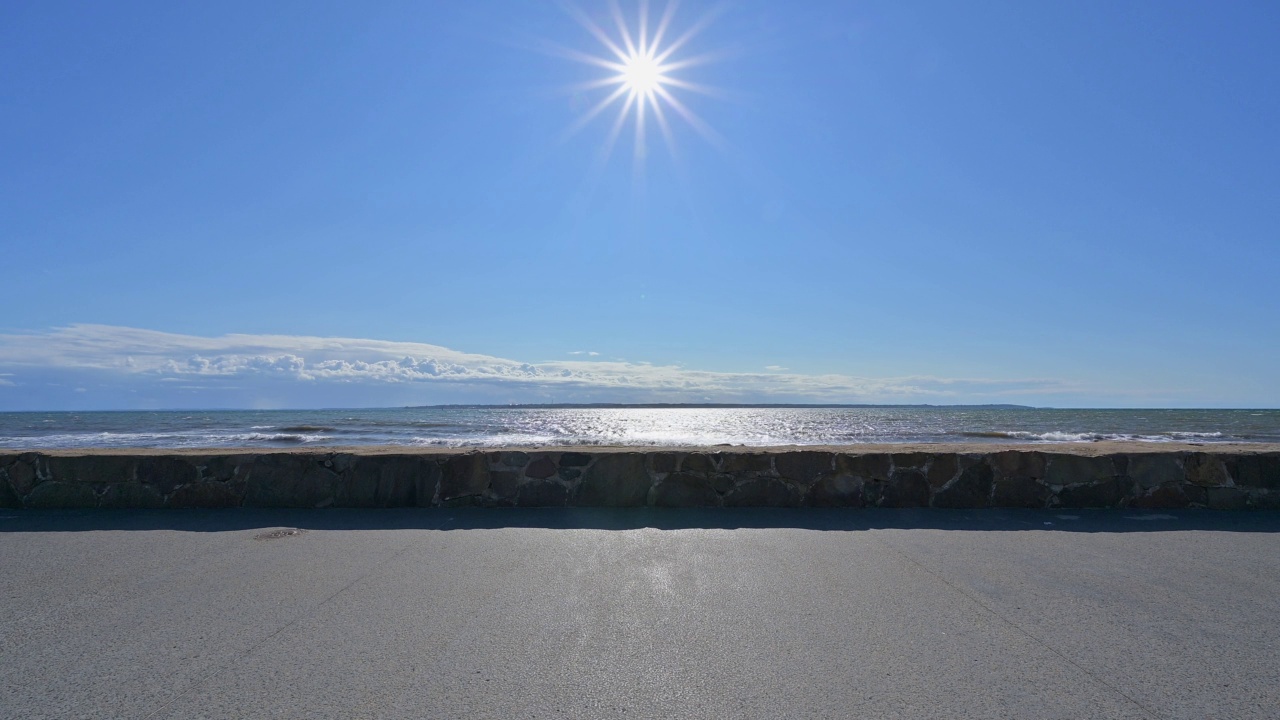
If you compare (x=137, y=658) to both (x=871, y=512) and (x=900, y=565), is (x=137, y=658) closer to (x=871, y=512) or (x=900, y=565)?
(x=900, y=565)

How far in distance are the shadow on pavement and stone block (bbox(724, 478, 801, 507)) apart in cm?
14

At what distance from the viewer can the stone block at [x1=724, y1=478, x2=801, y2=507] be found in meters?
6.81

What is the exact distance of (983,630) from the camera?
348 centimetres

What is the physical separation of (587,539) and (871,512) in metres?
2.72

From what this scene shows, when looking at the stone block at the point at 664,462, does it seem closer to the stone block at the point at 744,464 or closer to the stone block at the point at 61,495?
the stone block at the point at 744,464

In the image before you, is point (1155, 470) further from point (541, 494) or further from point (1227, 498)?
point (541, 494)

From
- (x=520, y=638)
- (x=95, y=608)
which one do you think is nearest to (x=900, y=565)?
(x=520, y=638)

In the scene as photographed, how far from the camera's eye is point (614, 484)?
6879mm

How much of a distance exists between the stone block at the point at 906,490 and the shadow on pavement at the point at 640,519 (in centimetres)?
19

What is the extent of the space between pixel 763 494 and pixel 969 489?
1.94 meters

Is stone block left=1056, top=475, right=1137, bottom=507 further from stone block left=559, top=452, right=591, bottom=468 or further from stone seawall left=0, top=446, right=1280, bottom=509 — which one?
stone block left=559, top=452, right=591, bottom=468

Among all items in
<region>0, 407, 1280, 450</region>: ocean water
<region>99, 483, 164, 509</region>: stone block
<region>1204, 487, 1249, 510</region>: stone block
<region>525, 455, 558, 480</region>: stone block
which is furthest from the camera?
<region>0, 407, 1280, 450</region>: ocean water

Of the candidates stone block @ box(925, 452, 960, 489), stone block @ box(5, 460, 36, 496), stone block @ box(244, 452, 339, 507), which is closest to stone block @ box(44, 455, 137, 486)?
stone block @ box(5, 460, 36, 496)

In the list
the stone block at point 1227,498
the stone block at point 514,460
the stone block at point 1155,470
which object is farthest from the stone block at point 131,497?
the stone block at point 1227,498
